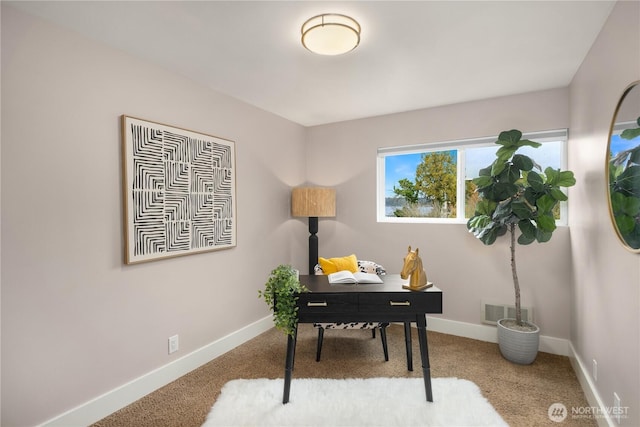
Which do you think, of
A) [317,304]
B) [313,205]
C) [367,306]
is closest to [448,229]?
[313,205]

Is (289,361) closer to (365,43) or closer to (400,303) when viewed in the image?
(400,303)

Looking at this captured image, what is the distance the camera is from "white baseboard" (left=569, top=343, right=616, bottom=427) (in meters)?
1.80

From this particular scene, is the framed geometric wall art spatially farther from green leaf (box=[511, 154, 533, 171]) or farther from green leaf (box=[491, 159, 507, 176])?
green leaf (box=[511, 154, 533, 171])

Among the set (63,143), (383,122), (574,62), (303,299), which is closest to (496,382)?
(303,299)

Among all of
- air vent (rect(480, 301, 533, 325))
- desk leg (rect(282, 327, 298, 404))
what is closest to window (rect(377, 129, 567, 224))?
air vent (rect(480, 301, 533, 325))

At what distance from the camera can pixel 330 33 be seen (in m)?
1.80

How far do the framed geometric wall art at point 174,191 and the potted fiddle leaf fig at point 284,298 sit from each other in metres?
0.92

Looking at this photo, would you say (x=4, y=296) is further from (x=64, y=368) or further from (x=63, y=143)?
(x=63, y=143)

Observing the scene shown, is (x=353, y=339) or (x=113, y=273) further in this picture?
(x=353, y=339)

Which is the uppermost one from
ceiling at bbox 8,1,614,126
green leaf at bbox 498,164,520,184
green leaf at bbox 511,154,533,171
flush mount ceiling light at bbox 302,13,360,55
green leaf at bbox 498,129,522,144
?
ceiling at bbox 8,1,614,126

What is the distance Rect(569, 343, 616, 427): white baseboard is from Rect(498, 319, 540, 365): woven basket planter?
27 cm

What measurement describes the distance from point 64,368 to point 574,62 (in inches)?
155

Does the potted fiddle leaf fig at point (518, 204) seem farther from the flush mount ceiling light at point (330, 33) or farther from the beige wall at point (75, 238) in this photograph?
the beige wall at point (75, 238)

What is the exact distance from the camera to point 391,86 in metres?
2.81
